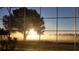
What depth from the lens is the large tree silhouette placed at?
34.0 meters

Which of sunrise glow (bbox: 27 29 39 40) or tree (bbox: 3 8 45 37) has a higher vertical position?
tree (bbox: 3 8 45 37)

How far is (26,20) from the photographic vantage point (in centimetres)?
3412

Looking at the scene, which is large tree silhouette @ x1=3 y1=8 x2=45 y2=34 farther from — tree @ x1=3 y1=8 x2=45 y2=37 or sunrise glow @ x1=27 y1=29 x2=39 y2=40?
sunrise glow @ x1=27 y1=29 x2=39 y2=40

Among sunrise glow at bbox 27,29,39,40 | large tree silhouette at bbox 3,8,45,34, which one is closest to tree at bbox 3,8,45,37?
large tree silhouette at bbox 3,8,45,34

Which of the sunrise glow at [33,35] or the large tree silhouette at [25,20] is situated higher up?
the large tree silhouette at [25,20]

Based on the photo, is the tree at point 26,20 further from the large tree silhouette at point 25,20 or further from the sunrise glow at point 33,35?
the sunrise glow at point 33,35

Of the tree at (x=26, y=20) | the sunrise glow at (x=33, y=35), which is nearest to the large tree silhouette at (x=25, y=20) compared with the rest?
the tree at (x=26, y=20)

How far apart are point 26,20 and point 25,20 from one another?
10 cm

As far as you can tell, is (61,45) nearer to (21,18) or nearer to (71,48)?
(71,48)

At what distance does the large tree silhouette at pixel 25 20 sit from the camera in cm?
3403

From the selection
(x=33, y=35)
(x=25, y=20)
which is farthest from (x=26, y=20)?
(x=33, y=35)

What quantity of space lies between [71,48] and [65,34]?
1476 millimetres

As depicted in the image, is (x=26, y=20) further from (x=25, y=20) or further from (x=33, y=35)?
(x=33, y=35)
